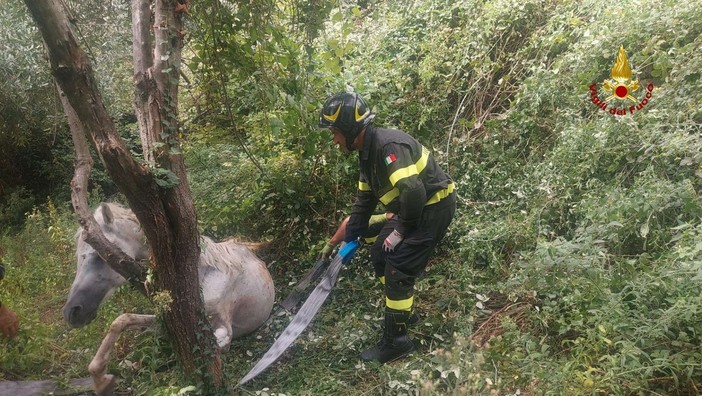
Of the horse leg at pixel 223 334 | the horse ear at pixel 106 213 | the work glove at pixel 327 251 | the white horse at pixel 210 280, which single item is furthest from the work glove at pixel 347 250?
the horse ear at pixel 106 213

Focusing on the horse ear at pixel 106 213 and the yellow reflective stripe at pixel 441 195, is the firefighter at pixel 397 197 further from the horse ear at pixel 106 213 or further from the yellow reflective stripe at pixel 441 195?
the horse ear at pixel 106 213

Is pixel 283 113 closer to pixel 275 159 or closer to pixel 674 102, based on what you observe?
pixel 275 159

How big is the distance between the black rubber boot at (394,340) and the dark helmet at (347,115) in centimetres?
151

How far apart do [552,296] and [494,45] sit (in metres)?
4.06

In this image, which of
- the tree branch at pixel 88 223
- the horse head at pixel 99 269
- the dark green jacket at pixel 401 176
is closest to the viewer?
the tree branch at pixel 88 223

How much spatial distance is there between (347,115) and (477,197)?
2.37 m

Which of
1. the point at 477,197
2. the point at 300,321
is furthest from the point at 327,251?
the point at 477,197

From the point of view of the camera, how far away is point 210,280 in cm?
384

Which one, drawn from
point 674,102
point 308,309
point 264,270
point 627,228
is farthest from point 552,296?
point 264,270

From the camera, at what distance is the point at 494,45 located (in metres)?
6.44

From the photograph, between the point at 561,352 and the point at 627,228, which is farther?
the point at 627,228

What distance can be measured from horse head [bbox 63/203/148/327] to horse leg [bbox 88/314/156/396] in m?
0.28

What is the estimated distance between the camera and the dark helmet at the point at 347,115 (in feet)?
12.2

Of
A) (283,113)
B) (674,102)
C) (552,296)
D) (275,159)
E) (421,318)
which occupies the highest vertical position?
(283,113)
